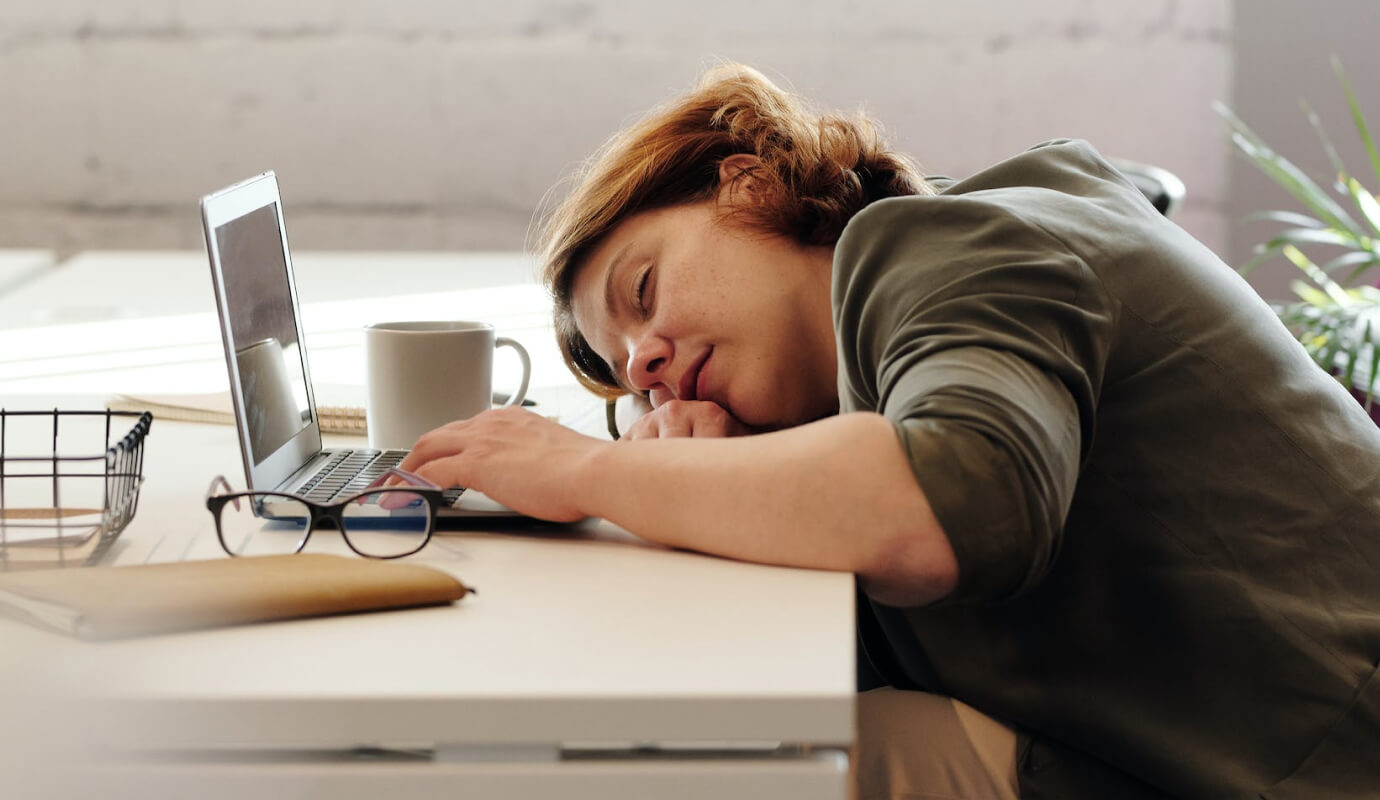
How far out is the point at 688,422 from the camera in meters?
1.26

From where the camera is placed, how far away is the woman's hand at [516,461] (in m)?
0.96

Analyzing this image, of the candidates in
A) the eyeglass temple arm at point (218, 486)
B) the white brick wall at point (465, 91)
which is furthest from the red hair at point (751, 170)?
the white brick wall at point (465, 91)

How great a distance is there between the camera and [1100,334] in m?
0.95

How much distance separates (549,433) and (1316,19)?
11.4ft

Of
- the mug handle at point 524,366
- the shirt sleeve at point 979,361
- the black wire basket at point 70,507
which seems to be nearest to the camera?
the shirt sleeve at point 979,361

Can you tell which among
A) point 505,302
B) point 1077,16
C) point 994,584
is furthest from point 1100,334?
point 1077,16

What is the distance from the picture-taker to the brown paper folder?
727 millimetres

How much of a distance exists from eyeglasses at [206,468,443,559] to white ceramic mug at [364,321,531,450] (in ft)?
0.95

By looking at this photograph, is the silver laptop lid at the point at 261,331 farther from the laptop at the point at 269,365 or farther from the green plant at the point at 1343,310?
the green plant at the point at 1343,310

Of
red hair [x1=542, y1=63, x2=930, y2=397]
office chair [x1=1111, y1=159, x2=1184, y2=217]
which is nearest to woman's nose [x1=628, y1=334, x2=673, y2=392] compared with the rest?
red hair [x1=542, y1=63, x2=930, y2=397]

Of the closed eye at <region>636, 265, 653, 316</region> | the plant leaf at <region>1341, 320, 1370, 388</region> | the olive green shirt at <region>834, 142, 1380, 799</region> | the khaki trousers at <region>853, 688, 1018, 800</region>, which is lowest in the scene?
the plant leaf at <region>1341, 320, 1370, 388</region>

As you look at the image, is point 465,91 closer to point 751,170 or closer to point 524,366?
point 524,366

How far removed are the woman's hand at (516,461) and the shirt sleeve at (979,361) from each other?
21cm

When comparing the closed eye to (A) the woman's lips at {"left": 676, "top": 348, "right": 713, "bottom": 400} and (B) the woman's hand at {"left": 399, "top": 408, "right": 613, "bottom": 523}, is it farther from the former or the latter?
(B) the woman's hand at {"left": 399, "top": 408, "right": 613, "bottom": 523}
